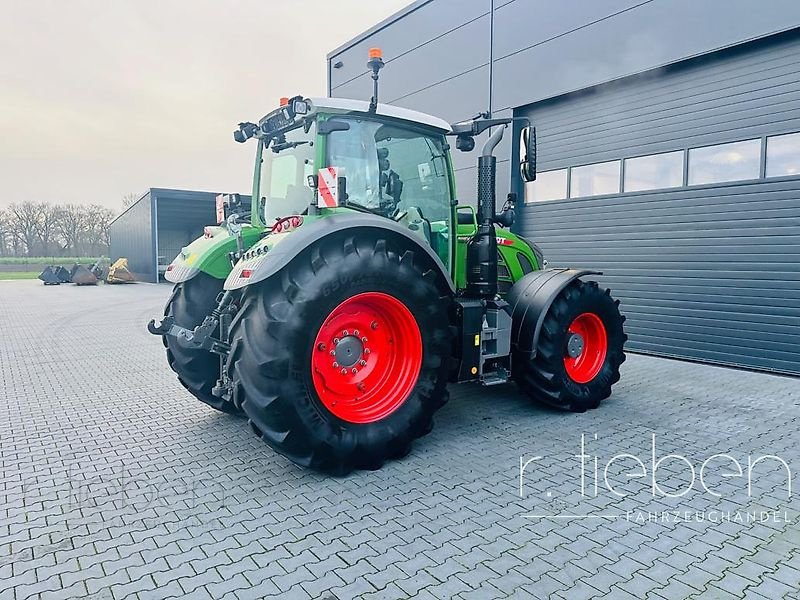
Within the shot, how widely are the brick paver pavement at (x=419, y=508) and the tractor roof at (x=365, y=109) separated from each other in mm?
2528

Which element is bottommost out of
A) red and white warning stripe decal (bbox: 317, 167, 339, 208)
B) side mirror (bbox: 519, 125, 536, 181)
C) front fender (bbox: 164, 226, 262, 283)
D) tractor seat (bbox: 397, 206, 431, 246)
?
front fender (bbox: 164, 226, 262, 283)

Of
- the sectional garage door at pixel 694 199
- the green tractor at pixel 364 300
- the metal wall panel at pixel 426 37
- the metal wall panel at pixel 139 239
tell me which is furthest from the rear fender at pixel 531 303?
the metal wall panel at pixel 139 239

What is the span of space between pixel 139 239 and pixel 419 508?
31.4 m

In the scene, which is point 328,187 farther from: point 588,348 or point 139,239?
point 139,239

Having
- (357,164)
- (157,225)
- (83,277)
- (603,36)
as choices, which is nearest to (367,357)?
(357,164)

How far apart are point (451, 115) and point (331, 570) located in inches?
385

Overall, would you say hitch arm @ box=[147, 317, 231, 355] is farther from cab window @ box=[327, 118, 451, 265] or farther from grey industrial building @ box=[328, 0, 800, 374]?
grey industrial building @ box=[328, 0, 800, 374]

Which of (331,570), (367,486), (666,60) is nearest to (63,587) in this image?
(331,570)

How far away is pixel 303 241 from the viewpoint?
3555 millimetres

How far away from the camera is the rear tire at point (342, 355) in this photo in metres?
3.43

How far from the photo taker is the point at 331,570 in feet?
8.61

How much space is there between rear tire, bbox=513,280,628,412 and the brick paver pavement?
237mm

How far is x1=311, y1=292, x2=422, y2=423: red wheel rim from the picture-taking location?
152 inches

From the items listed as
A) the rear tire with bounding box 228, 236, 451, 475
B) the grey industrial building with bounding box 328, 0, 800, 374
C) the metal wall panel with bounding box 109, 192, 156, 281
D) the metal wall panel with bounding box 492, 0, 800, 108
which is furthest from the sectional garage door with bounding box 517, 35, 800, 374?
the metal wall panel with bounding box 109, 192, 156, 281
